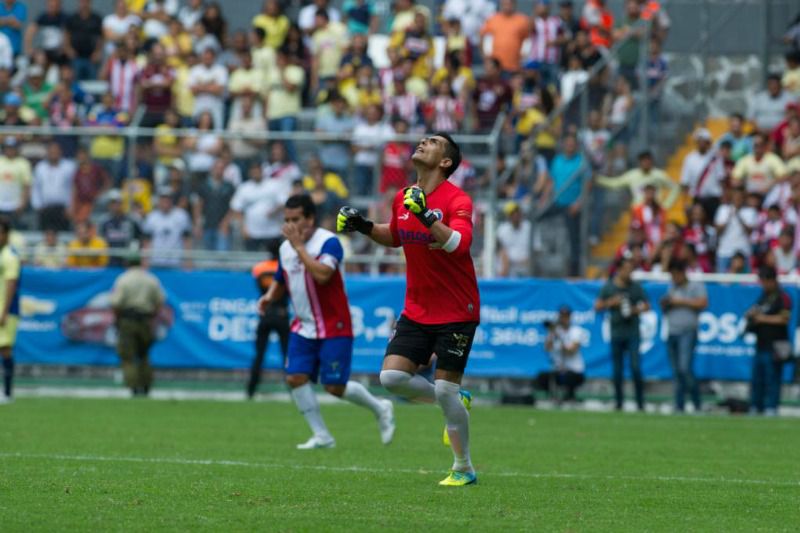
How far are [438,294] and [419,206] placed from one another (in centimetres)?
104

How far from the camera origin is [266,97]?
2745 centimetres

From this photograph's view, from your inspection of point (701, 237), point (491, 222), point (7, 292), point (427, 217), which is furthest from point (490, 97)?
point (427, 217)

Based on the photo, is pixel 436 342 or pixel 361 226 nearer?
pixel 361 226

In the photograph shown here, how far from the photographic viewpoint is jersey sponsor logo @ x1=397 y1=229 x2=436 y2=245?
10.5 m

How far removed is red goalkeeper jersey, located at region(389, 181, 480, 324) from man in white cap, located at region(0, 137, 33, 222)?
1512 centimetres

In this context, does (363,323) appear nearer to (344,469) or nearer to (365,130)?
(365,130)

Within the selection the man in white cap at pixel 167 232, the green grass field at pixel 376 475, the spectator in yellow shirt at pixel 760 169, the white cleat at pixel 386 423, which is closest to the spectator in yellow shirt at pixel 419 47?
the man in white cap at pixel 167 232

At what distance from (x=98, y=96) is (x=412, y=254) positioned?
19.3 meters

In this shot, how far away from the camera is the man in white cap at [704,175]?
25.2 metres

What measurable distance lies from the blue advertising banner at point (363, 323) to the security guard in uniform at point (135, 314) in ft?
3.73

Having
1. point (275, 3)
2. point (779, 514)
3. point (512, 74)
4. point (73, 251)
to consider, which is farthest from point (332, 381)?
point (275, 3)

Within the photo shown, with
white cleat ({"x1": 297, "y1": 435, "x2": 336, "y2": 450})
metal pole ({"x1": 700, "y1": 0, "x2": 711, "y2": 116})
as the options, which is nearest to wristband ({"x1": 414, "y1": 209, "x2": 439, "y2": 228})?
white cleat ({"x1": 297, "y1": 435, "x2": 336, "y2": 450})

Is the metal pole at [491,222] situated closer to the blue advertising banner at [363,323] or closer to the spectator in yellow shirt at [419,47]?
the blue advertising banner at [363,323]

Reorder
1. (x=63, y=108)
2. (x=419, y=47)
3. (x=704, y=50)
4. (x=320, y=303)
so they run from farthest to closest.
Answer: (x=63, y=108), (x=419, y=47), (x=704, y=50), (x=320, y=303)
